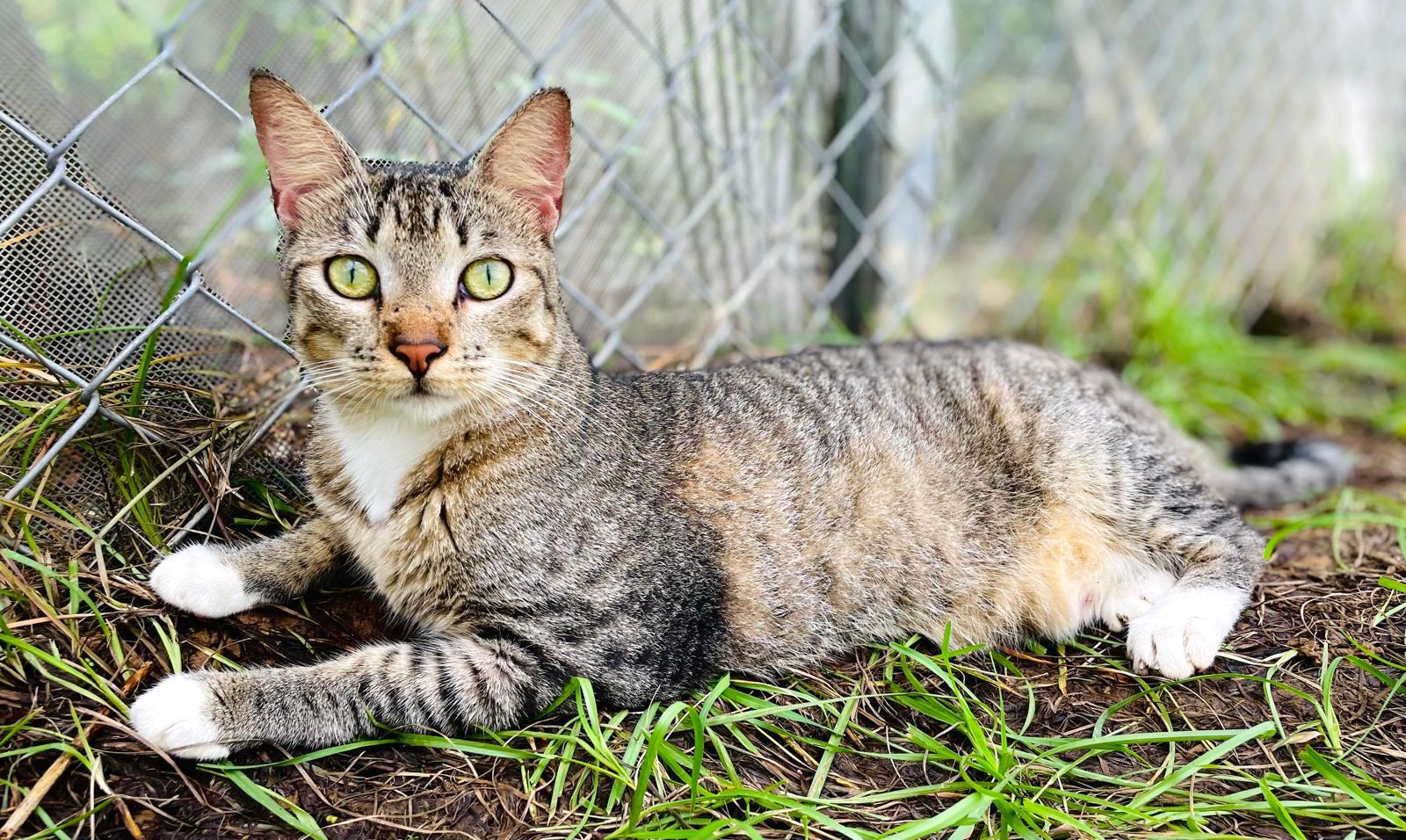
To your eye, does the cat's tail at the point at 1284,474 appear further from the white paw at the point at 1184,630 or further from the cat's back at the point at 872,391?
the white paw at the point at 1184,630

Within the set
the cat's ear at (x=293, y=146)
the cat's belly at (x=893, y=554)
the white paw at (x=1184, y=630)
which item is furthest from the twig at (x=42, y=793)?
the white paw at (x=1184, y=630)

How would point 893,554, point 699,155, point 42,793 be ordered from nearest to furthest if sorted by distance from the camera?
point 42,793 → point 893,554 → point 699,155

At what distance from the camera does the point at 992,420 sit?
9.06ft

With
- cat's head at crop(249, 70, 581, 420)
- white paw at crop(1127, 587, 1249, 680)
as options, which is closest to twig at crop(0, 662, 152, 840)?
cat's head at crop(249, 70, 581, 420)

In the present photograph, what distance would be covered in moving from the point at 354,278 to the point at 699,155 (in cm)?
177

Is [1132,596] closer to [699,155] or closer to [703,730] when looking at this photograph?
[703,730]

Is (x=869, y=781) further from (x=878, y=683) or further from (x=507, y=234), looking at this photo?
(x=507, y=234)

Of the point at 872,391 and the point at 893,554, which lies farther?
the point at 872,391

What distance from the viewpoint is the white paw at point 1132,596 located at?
103 inches

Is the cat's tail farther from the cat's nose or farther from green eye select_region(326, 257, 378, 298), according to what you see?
green eye select_region(326, 257, 378, 298)

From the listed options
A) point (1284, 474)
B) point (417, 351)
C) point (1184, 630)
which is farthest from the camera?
point (1284, 474)

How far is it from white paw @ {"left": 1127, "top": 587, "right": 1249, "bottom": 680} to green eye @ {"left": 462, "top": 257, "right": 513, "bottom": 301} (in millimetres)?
1717

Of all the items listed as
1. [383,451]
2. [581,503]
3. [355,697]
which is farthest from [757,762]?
[383,451]

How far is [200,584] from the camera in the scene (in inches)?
86.6
